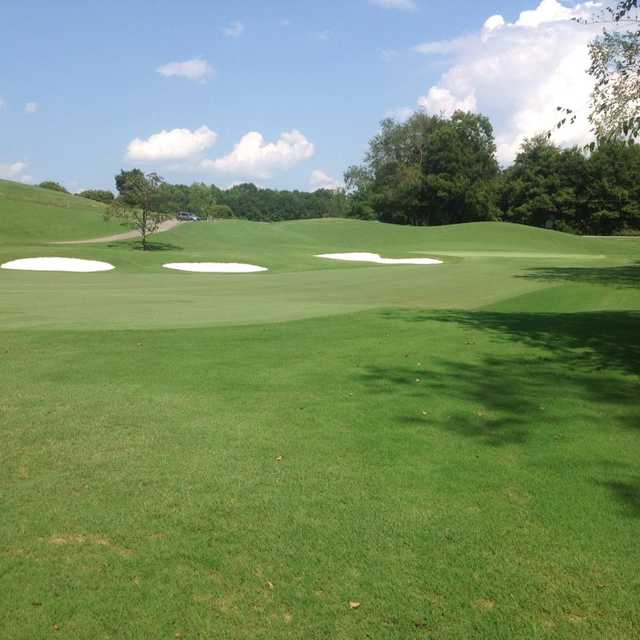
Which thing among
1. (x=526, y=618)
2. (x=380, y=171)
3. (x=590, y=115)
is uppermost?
(x=380, y=171)

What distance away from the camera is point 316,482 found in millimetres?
5422

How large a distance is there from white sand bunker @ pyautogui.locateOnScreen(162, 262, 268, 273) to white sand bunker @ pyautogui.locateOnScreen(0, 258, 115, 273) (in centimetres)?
336

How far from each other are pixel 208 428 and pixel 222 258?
31298 millimetres

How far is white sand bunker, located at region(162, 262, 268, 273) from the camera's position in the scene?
1326 inches

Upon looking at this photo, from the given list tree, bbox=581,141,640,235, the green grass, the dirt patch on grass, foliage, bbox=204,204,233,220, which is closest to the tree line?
tree, bbox=581,141,640,235

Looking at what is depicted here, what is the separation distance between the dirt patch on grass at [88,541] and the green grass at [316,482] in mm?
13

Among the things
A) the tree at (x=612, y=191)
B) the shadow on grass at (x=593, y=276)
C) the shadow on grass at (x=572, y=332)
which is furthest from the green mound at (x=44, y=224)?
the tree at (x=612, y=191)

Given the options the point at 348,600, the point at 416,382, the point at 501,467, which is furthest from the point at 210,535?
the point at 416,382

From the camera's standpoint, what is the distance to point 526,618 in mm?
3705

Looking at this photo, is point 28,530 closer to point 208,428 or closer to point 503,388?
point 208,428

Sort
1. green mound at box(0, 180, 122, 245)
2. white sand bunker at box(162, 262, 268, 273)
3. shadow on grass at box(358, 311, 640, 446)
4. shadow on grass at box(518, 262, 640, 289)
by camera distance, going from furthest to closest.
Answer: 1. green mound at box(0, 180, 122, 245)
2. white sand bunker at box(162, 262, 268, 273)
3. shadow on grass at box(518, 262, 640, 289)
4. shadow on grass at box(358, 311, 640, 446)

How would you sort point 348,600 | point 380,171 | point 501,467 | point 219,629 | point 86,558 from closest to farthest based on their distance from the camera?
point 219,629, point 348,600, point 86,558, point 501,467, point 380,171

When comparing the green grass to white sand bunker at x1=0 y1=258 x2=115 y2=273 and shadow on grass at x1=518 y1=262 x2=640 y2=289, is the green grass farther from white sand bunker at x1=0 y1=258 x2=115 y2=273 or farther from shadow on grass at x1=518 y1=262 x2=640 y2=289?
white sand bunker at x1=0 y1=258 x2=115 y2=273

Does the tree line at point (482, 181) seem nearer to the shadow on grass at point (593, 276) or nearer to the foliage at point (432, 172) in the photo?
the foliage at point (432, 172)
